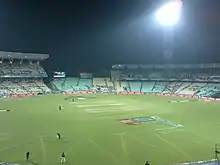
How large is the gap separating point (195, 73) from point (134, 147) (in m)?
67.2

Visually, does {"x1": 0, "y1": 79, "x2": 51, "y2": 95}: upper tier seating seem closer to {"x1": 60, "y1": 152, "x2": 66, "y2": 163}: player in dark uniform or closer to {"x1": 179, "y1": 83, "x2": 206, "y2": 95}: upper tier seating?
{"x1": 179, "y1": 83, "x2": 206, "y2": 95}: upper tier seating

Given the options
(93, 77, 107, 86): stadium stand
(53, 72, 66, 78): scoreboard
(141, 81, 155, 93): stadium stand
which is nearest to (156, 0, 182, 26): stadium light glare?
(141, 81, 155, 93): stadium stand

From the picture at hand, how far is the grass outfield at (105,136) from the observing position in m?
26.8

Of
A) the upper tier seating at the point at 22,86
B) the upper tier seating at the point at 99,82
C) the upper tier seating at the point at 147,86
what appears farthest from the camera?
the upper tier seating at the point at 99,82

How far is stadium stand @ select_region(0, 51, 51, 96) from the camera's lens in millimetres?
81750

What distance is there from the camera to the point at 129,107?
192ft

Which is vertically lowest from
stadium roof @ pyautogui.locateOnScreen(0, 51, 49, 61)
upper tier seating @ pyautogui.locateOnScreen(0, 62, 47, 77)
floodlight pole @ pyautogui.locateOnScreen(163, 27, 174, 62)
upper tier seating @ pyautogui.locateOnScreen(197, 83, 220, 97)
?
upper tier seating @ pyautogui.locateOnScreen(197, 83, 220, 97)

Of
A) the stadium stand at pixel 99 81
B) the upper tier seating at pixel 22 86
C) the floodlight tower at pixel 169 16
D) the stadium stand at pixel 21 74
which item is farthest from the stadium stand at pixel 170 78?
the stadium stand at pixel 21 74

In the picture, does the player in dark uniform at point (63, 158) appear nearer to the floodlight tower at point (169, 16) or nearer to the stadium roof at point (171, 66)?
the floodlight tower at point (169, 16)

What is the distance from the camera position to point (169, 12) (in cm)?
7244

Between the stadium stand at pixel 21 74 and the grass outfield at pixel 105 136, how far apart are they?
93.4ft

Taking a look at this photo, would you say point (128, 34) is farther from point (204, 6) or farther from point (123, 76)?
point (204, 6)

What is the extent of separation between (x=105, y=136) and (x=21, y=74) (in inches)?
2317

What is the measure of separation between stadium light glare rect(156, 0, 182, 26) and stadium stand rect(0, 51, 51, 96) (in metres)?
35.5
